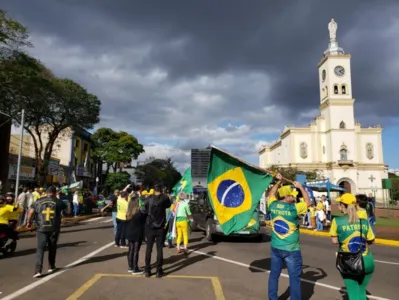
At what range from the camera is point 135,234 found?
7859 millimetres

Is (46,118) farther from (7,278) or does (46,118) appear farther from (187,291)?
(187,291)

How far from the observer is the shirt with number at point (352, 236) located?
15.5ft

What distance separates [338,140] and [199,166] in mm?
34459

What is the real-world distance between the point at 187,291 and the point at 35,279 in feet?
9.91

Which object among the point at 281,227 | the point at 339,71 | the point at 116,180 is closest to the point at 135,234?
the point at 281,227

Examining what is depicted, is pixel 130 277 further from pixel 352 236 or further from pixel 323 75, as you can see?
pixel 323 75

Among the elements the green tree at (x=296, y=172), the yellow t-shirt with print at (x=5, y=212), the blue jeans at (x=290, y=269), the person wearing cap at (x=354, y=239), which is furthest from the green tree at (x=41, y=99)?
the green tree at (x=296, y=172)

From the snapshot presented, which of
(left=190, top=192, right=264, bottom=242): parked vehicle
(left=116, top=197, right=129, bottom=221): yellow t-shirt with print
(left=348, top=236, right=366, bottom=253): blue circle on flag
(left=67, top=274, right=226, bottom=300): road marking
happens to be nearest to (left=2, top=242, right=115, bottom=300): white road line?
(left=67, top=274, right=226, bottom=300): road marking

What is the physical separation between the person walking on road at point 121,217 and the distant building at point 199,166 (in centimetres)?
2953

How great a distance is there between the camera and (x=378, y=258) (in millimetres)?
10773

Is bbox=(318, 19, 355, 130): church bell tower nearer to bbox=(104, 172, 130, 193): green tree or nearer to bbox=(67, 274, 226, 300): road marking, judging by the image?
bbox=(104, 172, 130, 193): green tree

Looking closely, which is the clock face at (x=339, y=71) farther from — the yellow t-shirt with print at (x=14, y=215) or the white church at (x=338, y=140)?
the yellow t-shirt with print at (x=14, y=215)

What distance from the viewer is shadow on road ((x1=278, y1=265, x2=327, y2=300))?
633 cm

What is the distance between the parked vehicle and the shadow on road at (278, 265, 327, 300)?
4.38 m
